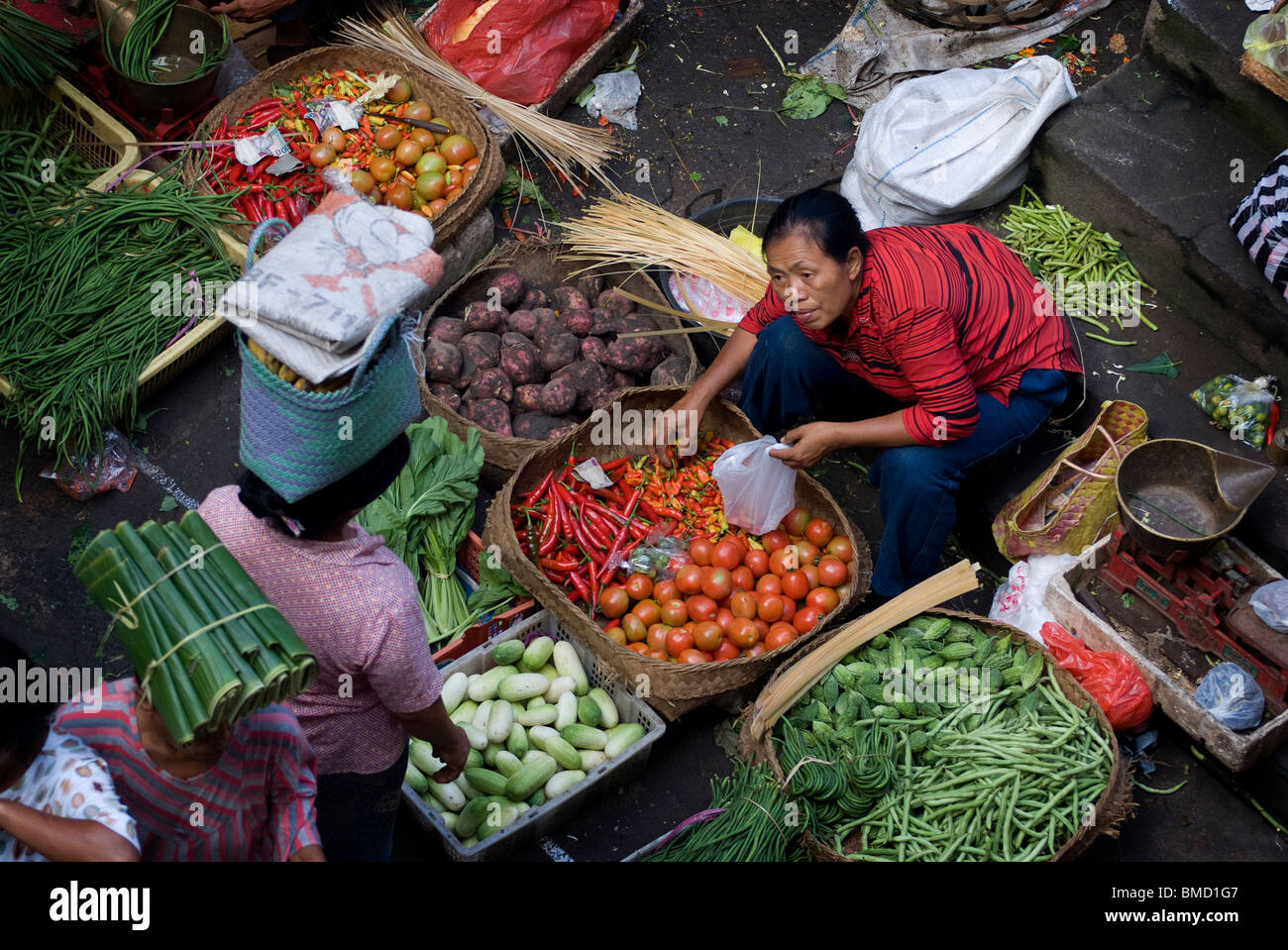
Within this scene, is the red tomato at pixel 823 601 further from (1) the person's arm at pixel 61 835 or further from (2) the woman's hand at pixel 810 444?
(1) the person's arm at pixel 61 835

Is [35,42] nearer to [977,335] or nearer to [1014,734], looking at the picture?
[977,335]

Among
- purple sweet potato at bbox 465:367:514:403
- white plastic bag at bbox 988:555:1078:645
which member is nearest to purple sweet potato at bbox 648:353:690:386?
purple sweet potato at bbox 465:367:514:403

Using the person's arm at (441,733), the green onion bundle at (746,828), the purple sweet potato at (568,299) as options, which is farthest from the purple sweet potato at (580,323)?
the person's arm at (441,733)

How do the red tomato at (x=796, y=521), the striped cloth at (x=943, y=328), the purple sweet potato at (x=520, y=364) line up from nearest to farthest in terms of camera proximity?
the striped cloth at (x=943, y=328) → the red tomato at (x=796, y=521) → the purple sweet potato at (x=520, y=364)

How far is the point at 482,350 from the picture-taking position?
4180 millimetres

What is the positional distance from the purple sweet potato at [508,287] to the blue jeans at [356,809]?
7.31ft

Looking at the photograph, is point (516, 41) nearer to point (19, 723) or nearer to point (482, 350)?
point (482, 350)

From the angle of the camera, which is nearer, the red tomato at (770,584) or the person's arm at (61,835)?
the person's arm at (61,835)

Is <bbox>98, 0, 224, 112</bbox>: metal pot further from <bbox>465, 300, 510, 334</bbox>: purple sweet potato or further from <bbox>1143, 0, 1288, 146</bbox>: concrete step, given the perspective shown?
<bbox>1143, 0, 1288, 146</bbox>: concrete step

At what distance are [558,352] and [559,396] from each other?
199mm

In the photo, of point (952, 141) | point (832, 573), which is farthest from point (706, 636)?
point (952, 141)

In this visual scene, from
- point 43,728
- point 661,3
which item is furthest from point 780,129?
point 43,728

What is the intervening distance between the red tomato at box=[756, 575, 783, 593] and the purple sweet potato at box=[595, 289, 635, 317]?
129 centimetres

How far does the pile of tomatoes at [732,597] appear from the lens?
11.5ft
